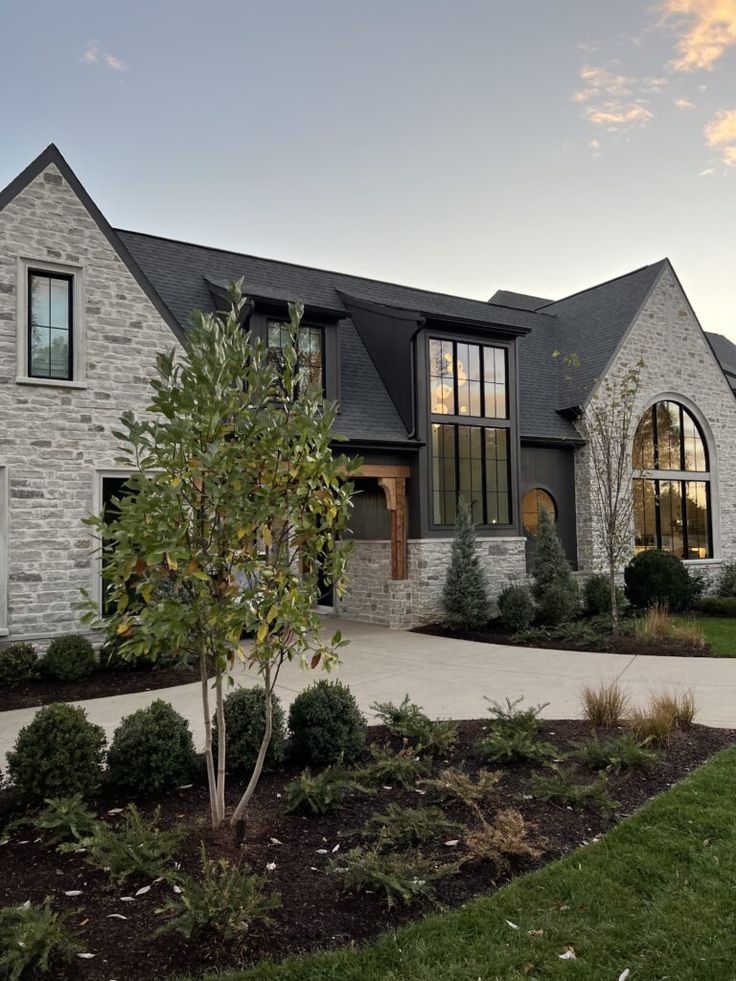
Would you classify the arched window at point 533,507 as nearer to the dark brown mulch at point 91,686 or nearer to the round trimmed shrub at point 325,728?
the dark brown mulch at point 91,686

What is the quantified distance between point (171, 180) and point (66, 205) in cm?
393

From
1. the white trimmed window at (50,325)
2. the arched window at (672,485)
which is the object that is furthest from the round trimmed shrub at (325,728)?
the arched window at (672,485)

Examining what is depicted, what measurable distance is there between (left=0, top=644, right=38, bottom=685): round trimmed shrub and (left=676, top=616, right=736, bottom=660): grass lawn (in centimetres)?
966

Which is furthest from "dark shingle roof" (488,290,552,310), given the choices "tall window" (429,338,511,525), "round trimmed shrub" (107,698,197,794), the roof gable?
"round trimmed shrub" (107,698,197,794)

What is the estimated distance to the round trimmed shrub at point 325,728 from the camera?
5.10m

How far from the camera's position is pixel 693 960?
9.00ft

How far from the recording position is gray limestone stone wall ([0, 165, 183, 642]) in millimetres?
9508

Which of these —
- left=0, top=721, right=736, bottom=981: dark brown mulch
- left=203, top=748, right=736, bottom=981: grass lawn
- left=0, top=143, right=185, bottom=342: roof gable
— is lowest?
left=0, top=721, right=736, bottom=981: dark brown mulch

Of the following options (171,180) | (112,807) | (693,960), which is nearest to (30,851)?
(112,807)

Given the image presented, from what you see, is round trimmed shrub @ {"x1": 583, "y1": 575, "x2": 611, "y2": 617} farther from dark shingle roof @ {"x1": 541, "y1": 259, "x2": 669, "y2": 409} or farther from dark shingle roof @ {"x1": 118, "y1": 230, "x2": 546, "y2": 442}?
dark shingle roof @ {"x1": 118, "y1": 230, "x2": 546, "y2": 442}

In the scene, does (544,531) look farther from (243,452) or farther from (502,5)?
(243,452)

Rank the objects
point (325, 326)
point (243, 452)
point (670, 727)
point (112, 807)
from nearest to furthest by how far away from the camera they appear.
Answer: point (243, 452)
point (112, 807)
point (670, 727)
point (325, 326)

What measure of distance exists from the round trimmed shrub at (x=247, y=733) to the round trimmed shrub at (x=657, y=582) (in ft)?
37.2

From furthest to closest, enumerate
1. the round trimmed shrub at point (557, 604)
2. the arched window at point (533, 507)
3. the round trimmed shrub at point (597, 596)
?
the arched window at point (533, 507), the round trimmed shrub at point (597, 596), the round trimmed shrub at point (557, 604)
